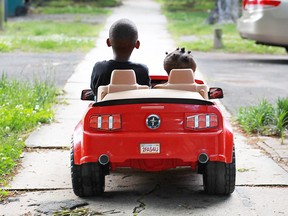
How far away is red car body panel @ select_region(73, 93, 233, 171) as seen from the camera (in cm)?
613

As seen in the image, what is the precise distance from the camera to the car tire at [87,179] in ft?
20.7

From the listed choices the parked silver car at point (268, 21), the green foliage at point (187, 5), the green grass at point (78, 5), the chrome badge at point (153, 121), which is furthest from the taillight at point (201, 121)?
the green foliage at point (187, 5)

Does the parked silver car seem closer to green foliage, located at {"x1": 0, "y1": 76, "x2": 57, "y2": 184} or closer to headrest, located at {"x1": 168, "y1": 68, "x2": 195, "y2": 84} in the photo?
green foliage, located at {"x1": 0, "y1": 76, "x2": 57, "y2": 184}

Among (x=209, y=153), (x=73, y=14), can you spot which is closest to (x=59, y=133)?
(x=209, y=153)

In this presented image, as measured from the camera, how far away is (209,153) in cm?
617

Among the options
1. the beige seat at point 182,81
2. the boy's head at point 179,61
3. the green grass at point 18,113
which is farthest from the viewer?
the green grass at point 18,113

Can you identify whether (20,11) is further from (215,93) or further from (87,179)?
(87,179)

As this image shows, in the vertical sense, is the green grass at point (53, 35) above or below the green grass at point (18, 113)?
below

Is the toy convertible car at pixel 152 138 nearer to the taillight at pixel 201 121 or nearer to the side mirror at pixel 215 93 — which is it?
the taillight at pixel 201 121

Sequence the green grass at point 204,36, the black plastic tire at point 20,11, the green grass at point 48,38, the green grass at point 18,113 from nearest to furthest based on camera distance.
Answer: the green grass at point 18,113, the green grass at point 48,38, the green grass at point 204,36, the black plastic tire at point 20,11

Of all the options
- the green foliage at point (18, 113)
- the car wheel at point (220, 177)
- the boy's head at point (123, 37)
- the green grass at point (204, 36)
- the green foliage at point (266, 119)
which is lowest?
the green grass at point (204, 36)

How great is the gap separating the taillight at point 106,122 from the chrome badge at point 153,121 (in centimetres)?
21

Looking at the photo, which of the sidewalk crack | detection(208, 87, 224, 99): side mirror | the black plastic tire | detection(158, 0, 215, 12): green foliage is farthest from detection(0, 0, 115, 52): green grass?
the sidewalk crack

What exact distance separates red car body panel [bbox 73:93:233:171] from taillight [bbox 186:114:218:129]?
0.08 ft
